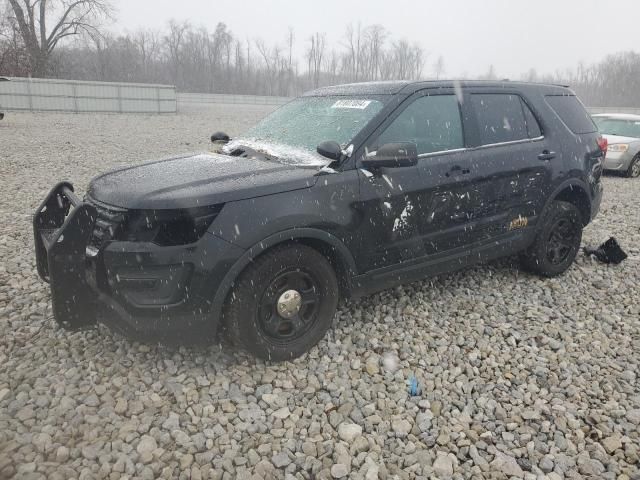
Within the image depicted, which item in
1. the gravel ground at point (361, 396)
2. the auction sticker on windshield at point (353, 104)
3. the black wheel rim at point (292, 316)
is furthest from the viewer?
the auction sticker on windshield at point (353, 104)

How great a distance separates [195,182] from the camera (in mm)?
2979

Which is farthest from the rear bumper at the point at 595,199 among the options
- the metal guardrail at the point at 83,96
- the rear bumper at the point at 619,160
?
the metal guardrail at the point at 83,96

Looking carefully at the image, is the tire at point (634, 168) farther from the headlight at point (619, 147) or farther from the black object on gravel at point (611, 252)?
the black object on gravel at point (611, 252)

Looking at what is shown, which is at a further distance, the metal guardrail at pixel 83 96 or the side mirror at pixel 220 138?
the metal guardrail at pixel 83 96

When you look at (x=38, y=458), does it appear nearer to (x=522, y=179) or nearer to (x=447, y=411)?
(x=447, y=411)

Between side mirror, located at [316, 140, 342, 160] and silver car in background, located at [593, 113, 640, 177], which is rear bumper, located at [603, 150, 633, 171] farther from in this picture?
side mirror, located at [316, 140, 342, 160]

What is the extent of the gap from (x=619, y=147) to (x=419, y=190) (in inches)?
417

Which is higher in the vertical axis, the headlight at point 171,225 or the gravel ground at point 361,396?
the headlight at point 171,225

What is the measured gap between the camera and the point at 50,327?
3625 millimetres

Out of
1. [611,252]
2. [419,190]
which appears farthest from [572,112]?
[419,190]

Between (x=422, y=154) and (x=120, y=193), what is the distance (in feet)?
6.91

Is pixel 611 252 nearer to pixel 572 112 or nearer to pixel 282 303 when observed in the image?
pixel 572 112

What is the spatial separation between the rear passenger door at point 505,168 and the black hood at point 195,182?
156 centimetres

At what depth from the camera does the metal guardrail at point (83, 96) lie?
24.0 metres
